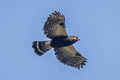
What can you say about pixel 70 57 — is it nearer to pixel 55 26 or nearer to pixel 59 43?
pixel 59 43

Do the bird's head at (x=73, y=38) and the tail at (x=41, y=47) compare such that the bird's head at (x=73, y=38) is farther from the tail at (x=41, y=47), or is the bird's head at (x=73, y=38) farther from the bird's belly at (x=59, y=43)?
the tail at (x=41, y=47)

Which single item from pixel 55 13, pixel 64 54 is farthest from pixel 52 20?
pixel 64 54

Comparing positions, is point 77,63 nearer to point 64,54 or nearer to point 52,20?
point 64,54

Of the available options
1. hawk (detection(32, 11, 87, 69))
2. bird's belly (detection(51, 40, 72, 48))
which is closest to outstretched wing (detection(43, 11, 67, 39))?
hawk (detection(32, 11, 87, 69))

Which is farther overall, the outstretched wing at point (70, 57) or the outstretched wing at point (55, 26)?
the outstretched wing at point (70, 57)

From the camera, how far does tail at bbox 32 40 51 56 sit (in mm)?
24906

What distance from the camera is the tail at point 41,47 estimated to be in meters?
24.9

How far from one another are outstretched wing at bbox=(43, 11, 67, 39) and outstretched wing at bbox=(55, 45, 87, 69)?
990 millimetres

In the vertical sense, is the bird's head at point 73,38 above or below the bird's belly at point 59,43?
above

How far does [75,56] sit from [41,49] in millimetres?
2063

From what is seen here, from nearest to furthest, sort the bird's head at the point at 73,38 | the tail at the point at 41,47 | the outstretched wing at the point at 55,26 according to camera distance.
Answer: the bird's head at the point at 73,38 < the outstretched wing at the point at 55,26 < the tail at the point at 41,47

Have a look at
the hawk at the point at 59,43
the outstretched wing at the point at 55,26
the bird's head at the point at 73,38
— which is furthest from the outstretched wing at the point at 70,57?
Answer: the bird's head at the point at 73,38

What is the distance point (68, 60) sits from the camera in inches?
989

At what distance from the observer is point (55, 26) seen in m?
25.4
